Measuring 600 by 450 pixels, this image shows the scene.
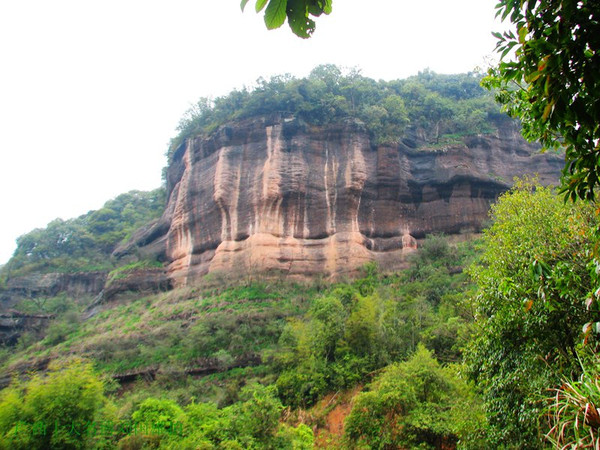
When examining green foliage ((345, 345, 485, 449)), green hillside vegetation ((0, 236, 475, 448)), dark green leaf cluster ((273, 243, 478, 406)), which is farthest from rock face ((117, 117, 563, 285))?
green foliage ((345, 345, 485, 449))

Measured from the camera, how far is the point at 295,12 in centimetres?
174

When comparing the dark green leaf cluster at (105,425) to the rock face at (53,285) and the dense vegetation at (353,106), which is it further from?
the rock face at (53,285)

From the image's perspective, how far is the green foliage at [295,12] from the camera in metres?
1.65

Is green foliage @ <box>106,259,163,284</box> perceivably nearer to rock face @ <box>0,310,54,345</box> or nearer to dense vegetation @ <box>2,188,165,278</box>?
rock face @ <box>0,310,54,345</box>

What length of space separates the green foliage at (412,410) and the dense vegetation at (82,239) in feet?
111

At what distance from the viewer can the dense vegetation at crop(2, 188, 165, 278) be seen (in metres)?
40.8

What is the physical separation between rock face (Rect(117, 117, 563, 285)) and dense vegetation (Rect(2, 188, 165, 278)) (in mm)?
9336

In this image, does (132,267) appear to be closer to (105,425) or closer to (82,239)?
(82,239)

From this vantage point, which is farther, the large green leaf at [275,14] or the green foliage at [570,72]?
the green foliage at [570,72]

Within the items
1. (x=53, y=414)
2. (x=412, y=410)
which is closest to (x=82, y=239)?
(x=53, y=414)

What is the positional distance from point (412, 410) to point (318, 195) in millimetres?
21916

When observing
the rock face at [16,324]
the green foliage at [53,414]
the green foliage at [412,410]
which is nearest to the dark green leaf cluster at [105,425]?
the green foliage at [53,414]

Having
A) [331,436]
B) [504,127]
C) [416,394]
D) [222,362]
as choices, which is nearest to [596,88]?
[416,394]

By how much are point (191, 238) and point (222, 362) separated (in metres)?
14.4
